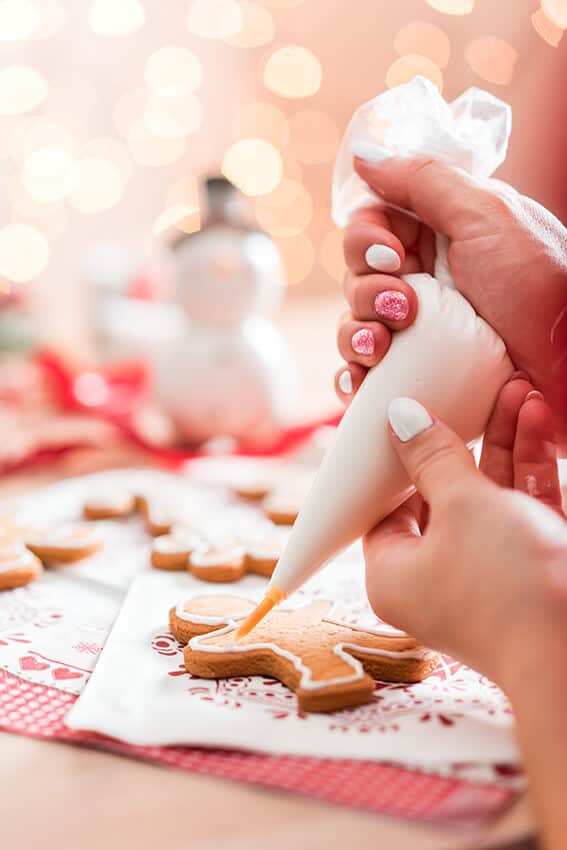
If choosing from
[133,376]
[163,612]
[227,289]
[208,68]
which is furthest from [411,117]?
[208,68]

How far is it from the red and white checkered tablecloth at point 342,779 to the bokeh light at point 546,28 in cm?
90

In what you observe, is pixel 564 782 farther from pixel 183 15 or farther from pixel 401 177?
pixel 183 15

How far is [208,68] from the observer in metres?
2.42

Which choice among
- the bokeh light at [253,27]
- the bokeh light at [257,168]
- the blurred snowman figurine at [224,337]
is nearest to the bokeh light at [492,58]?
the blurred snowman figurine at [224,337]

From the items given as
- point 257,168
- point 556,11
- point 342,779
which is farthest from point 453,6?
point 342,779

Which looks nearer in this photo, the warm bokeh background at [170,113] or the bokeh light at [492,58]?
the bokeh light at [492,58]

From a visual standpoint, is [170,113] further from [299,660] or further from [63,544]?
[299,660]

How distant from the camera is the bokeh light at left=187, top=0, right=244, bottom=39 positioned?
2250 mm

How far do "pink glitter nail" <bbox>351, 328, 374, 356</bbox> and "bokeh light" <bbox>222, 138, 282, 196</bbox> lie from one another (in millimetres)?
2019

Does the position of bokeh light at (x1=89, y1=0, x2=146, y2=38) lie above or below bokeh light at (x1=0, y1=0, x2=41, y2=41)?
above

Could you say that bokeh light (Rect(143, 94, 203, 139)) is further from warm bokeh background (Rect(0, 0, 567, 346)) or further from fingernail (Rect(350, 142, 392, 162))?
fingernail (Rect(350, 142, 392, 162))

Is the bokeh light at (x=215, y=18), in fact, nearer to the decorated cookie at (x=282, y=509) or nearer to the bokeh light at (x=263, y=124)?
the bokeh light at (x=263, y=124)

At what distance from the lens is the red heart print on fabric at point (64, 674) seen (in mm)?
548

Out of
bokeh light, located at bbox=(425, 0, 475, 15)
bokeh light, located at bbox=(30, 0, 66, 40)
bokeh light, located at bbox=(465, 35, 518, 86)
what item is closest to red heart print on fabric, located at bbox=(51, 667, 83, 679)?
bokeh light, located at bbox=(465, 35, 518, 86)
